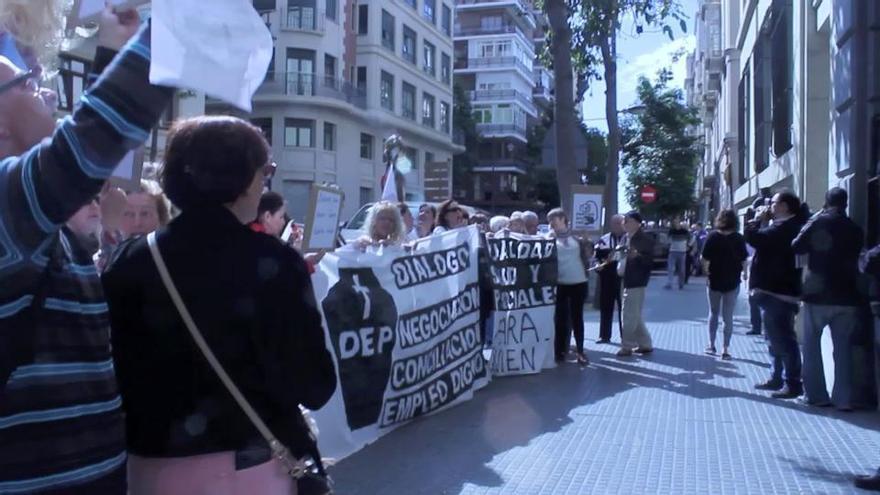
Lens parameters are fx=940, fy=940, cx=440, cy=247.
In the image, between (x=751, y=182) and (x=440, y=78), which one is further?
(x=440, y=78)

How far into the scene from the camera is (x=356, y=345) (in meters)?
6.95

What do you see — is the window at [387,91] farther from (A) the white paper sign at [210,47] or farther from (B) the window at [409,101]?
(A) the white paper sign at [210,47]

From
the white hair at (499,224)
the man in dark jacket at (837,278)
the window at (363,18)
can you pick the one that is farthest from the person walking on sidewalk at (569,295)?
the window at (363,18)

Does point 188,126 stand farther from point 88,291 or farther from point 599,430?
point 599,430

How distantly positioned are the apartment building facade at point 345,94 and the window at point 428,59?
0.11 m

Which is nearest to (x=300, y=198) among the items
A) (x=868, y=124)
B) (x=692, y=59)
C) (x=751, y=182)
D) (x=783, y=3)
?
(x=751, y=182)

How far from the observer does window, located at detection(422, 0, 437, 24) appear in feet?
175

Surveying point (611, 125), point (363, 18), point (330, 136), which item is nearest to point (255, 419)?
point (611, 125)

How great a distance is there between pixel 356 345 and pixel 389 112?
41.7 m

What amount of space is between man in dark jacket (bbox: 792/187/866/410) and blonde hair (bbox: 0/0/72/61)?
294 inches

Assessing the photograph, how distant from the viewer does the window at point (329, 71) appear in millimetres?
43281

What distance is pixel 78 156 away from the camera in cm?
172

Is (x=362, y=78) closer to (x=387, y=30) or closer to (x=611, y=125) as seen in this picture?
(x=387, y=30)

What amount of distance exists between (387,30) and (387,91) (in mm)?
3082
